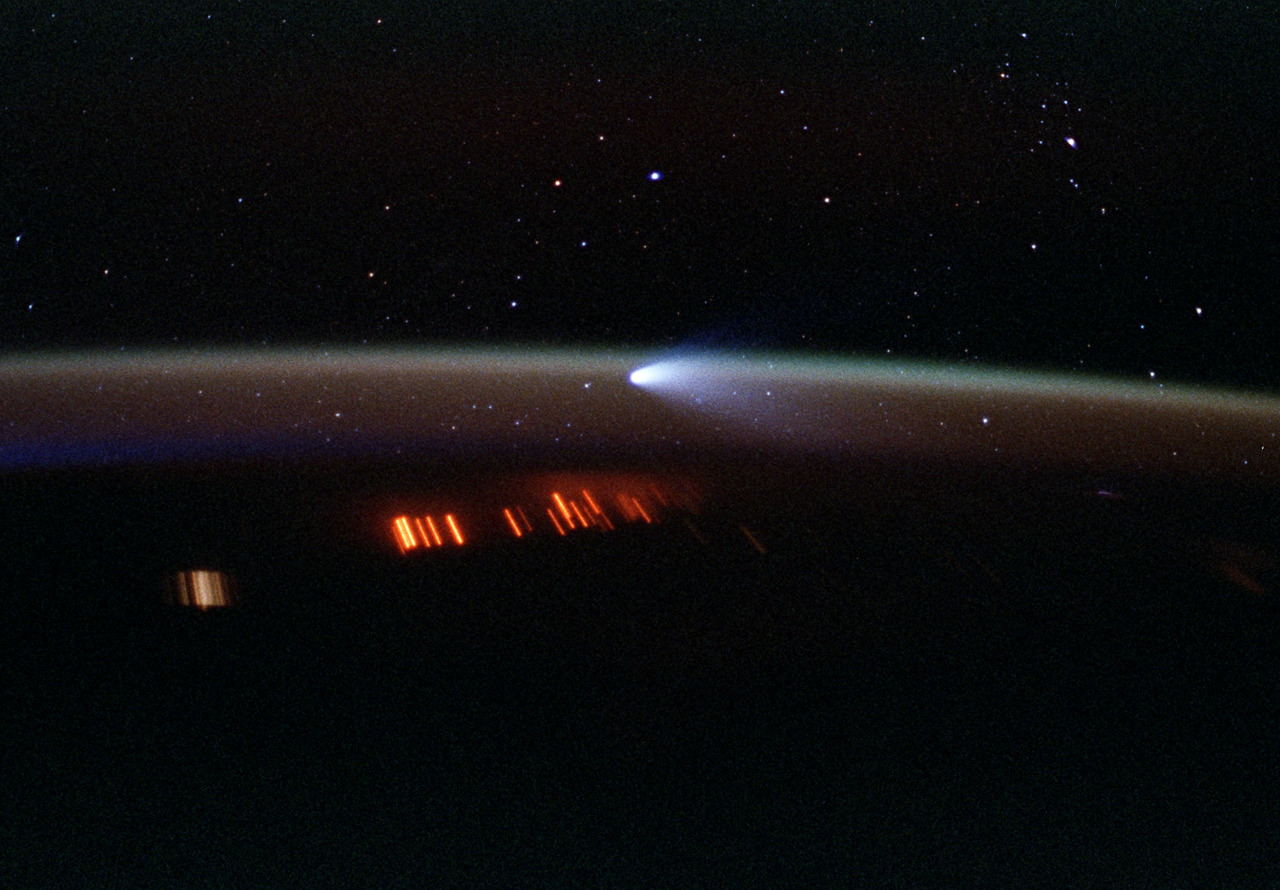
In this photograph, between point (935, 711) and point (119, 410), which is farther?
point (119, 410)

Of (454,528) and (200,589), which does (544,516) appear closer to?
(454,528)

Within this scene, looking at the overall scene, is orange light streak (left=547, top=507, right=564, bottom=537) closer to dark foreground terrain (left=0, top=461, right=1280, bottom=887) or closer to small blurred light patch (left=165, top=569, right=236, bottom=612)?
dark foreground terrain (left=0, top=461, right=1280, bottom=887)

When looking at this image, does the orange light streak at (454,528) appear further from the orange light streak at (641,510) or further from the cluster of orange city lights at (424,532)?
the orange light streak at (641,510)

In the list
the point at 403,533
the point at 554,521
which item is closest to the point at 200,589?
the point at 403,533

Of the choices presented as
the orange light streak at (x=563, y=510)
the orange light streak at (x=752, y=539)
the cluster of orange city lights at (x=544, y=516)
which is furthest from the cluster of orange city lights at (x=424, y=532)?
the orange light streak at (x=752, y=539)

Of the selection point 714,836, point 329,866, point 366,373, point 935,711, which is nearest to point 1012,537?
point 935,711

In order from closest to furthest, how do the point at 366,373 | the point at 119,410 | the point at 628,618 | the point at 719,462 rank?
1. the point at 628,618
2. the point at 719,462
3. the point at 119,410
4. the point at 366,373

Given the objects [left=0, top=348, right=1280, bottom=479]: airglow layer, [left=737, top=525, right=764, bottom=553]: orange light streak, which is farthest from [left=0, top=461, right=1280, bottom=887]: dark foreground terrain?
[left=0, top=348, right=1280, bottom=479]: airglow layer

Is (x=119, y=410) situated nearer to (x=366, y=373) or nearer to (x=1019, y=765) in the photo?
(x=366, y=373)
